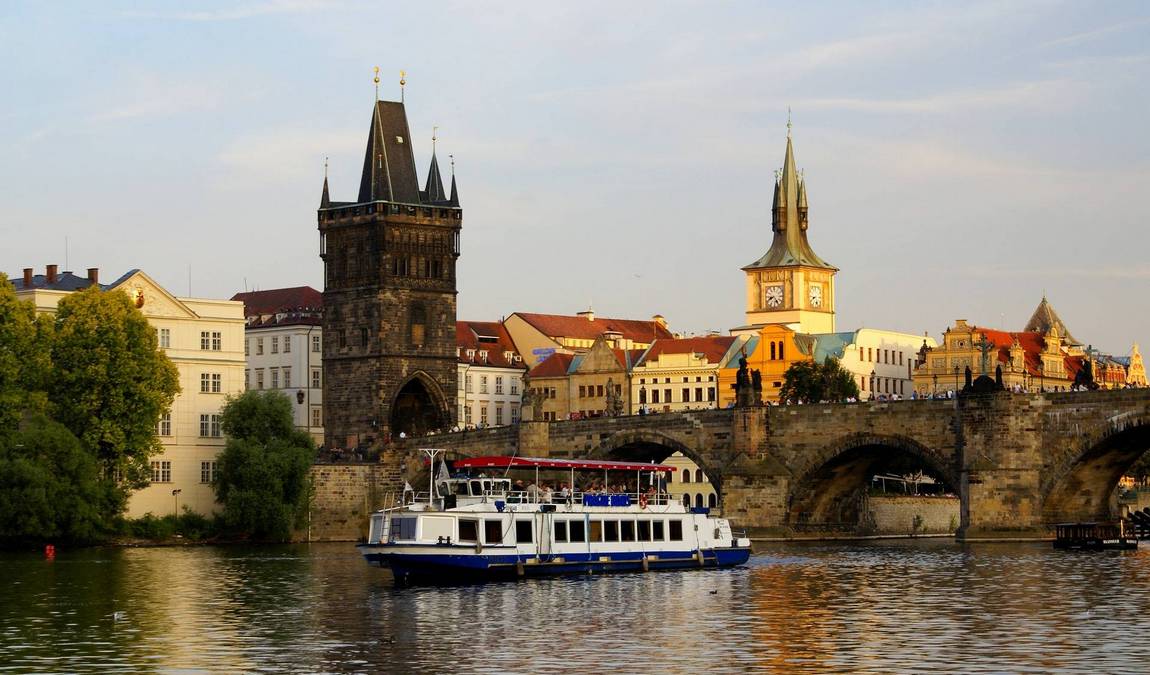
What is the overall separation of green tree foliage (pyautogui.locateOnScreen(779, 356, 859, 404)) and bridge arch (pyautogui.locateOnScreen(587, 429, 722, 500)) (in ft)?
101

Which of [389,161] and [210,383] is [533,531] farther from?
[389,161]

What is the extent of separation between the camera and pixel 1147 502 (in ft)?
526

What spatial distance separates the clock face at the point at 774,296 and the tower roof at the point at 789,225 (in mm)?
2095

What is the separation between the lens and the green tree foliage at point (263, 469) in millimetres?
110562

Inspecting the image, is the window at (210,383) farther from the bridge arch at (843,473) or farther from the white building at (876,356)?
the white building at (876,356)

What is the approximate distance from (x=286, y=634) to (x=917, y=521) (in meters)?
79.5

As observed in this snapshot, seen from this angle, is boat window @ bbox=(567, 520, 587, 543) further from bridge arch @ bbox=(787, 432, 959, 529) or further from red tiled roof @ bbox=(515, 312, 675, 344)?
red tiled roof @ bbox=(515, 312, 675, 344)

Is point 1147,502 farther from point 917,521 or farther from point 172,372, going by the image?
point 172,372

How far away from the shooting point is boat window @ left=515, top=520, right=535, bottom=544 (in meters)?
74.1

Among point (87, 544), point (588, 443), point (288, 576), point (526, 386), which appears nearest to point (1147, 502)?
point (526, 386)

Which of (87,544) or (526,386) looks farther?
(526,386)

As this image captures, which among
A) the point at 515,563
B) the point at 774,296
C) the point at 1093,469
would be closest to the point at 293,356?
the point at 1093,469

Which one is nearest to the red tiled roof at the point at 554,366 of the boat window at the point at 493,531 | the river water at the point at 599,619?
the river water at the point at 599,619

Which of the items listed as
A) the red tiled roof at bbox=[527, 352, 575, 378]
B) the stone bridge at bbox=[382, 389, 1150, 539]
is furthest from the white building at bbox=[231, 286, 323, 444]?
the red tiled roof at bbox=[527, 352, 575, 378]
